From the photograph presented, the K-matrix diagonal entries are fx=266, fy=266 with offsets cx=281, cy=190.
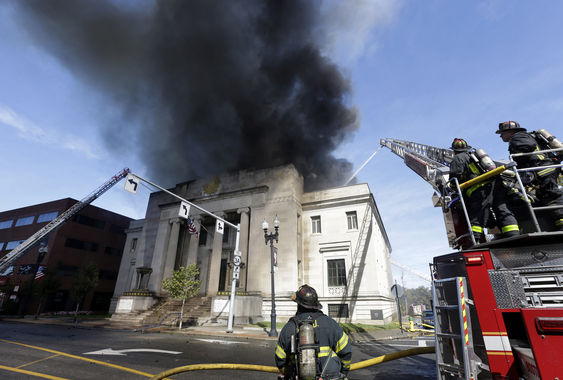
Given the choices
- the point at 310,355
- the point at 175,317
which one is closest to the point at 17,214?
the point at 175,317

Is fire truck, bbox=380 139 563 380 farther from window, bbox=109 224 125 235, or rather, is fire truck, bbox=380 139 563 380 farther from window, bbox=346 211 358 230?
window, bbox=109 224 125 235

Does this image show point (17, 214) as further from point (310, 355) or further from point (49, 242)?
point (310, 355)

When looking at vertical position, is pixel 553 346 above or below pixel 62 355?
above

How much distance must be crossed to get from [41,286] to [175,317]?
18.0 metres

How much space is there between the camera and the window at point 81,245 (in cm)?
3547

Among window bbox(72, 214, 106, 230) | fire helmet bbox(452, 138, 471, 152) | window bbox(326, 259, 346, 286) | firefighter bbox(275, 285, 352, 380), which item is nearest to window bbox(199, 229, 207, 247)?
window bbox(326, 259, 346, 286)

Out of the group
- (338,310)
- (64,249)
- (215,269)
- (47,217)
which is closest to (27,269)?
(64,249)

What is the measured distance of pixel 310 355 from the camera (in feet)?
7.97

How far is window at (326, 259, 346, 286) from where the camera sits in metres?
21.5

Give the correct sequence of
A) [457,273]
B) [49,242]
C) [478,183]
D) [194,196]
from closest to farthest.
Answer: [457,273]
[478,183]
[194,196]
[49,242]

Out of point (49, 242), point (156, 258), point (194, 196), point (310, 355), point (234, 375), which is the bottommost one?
point (234, 375)

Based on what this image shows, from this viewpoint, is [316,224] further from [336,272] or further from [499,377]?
[499,377]

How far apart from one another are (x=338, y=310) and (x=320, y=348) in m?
19.9

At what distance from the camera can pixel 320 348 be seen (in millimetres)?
2717
